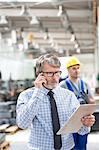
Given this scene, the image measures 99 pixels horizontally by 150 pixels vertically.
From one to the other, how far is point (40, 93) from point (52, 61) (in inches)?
8.1

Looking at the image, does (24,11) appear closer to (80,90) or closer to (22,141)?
(22,141)

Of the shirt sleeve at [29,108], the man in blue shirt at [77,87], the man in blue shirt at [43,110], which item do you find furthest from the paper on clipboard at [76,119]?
the man in blue shirt at [77,87]

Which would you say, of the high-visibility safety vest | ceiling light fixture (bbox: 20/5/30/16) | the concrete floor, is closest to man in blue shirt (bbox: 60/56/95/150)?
the high-visibility safety vest

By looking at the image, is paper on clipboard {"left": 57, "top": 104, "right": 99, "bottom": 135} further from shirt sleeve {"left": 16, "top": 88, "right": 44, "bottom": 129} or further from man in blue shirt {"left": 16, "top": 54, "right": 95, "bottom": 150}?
shirt sleeve {"left": 16, "top": 88, "right": 44, "bottom": 129}

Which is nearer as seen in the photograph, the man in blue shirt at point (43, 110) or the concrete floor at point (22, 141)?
the man in blue shirt at point (43, 110)

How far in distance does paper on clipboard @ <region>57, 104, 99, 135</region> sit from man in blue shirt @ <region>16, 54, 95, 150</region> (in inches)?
1.5

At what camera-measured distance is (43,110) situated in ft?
6.70

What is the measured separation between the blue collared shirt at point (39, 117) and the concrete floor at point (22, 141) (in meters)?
2.81

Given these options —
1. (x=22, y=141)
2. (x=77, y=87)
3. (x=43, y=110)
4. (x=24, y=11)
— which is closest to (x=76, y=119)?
(x=43, y=110)

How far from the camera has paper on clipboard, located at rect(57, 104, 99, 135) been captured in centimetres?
196

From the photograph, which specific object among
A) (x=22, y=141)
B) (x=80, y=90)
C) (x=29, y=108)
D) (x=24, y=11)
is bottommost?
(x=22, y=141)

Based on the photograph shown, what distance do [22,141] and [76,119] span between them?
3428 millimetres

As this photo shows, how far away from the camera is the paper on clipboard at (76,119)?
1962 mm

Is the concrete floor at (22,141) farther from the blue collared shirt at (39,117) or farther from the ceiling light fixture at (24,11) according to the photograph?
the ceiling light fixture at (24,11)
